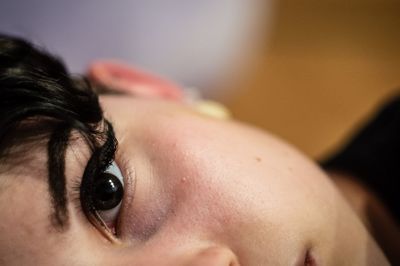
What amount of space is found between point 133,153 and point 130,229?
0.09 metres

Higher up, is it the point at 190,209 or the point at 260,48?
the point at 190,209

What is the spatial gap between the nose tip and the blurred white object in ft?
2.37

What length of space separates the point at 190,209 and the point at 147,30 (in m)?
0.71

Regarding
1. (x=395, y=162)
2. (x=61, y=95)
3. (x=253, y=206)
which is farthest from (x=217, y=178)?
(x=395, y=162)

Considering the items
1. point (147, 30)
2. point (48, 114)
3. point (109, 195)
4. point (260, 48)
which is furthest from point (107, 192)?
point (260, 48)

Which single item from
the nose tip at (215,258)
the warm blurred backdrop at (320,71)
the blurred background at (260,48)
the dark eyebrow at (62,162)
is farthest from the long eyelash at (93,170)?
the warm blurred backdrop at (320,71)

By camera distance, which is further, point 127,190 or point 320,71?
point 320,71

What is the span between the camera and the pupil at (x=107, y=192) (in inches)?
20.5

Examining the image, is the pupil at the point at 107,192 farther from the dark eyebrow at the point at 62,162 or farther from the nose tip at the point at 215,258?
the nose tip at the point at 215,258

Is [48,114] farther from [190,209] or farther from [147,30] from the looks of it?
Answer: [147,30]

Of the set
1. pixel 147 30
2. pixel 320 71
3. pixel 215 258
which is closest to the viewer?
pixel 215 258

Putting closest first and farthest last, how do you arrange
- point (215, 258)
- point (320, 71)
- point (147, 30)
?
point (215, 258) < point (147, 30) < point (320, 71)

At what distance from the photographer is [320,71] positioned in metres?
1.26

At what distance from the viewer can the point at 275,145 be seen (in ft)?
1.98
